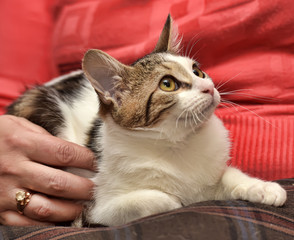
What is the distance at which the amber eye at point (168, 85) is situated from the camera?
→ 92cm

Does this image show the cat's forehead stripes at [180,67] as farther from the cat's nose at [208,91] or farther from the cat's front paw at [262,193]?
the cat's front paw at [262,193]

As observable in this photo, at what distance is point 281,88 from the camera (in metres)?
1.15

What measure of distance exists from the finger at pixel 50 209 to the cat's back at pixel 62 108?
8.7 inches

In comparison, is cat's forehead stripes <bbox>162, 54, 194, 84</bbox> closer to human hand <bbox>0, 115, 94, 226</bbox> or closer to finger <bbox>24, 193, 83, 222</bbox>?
human hand <bbox>0, 115, 94, 226</bbox>

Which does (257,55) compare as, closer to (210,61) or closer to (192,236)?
(210,61)

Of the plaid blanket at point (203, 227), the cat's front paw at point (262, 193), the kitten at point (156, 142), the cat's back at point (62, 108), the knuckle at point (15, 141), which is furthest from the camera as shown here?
the cat's back at point (62, 108)

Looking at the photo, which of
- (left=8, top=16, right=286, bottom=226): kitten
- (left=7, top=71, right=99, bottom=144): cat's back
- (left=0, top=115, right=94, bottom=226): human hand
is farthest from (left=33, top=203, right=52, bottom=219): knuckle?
(left=7, top=71, right=99, bottom=144): cat's back

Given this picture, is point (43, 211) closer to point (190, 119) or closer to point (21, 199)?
point (21, 199)

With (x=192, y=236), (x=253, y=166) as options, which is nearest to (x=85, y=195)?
(x=192, y=236)

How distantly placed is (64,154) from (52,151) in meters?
0.03

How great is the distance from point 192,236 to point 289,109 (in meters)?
0.67

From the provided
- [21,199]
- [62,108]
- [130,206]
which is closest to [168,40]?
[62,108]

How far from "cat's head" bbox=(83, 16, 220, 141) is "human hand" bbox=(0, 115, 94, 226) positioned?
0.55 ft

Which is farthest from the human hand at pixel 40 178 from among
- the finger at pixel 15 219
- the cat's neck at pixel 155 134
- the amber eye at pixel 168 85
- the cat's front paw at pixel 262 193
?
the cat's front paw at pixel 262 193
